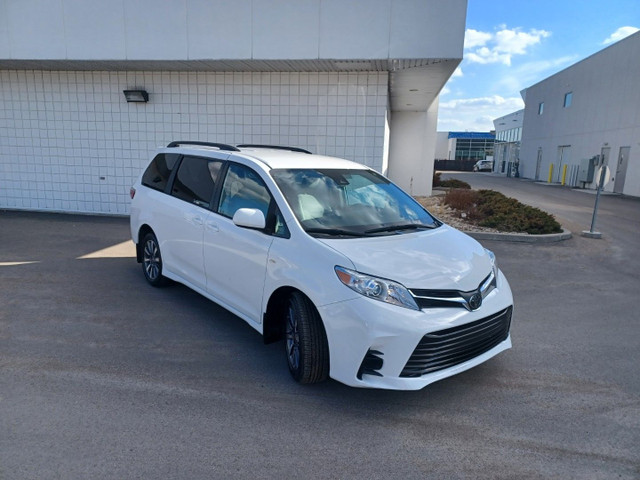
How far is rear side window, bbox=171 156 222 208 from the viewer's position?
4.67m

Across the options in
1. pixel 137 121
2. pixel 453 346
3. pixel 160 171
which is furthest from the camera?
pixel 137 121

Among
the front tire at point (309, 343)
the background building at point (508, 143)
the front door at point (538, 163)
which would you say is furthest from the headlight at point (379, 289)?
the background building at point (508, 143)

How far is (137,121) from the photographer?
1034 centimetres

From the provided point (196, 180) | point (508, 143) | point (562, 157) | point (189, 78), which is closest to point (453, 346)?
point (196, 180)

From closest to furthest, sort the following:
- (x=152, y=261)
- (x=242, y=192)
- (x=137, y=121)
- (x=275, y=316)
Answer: (x=275, y=316), (x=242, y=192), (x=152, y=261), (x=137, y=121)

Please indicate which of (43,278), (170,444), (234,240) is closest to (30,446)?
(170,444)

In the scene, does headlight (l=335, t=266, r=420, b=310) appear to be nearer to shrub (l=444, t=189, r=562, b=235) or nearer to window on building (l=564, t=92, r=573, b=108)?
shrub (l=444, t=189, r=562, b=235)

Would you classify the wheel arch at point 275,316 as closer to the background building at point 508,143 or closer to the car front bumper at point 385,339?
the car front bumper at point 385,339

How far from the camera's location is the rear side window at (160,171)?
18.1ft

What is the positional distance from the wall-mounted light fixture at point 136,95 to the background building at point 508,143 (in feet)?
129

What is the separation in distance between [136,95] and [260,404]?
8.84 metres

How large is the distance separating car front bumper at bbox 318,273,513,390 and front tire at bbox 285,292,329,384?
0.39ft

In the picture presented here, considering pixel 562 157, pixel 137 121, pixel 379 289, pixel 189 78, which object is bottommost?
pixel 379 289

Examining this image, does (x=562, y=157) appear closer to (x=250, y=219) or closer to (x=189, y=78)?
(x=189, y=78)
